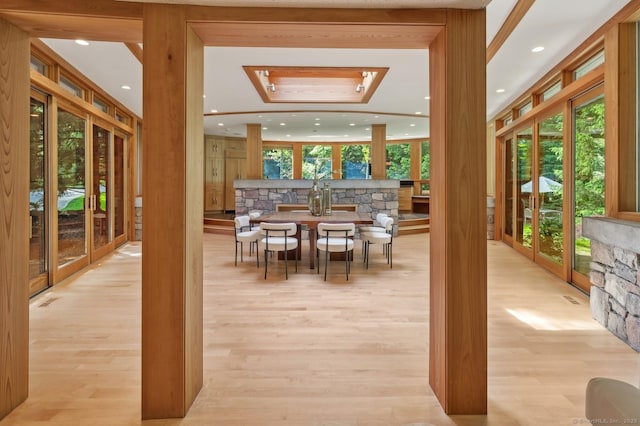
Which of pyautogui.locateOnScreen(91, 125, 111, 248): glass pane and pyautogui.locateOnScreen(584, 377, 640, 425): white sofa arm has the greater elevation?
pyautogui.locateOnScreen(91, 125, 111, 248): glass pane

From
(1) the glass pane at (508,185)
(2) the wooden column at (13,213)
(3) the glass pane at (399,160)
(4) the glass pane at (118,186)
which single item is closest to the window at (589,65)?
(1) the glass pane at (508,185)

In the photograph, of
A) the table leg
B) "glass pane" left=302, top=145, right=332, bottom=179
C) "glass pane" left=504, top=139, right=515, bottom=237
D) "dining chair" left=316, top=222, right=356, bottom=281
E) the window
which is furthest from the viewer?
"glass pane" left=302, top=145, right=332, bottom=179

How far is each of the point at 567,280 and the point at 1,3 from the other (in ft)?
18.5

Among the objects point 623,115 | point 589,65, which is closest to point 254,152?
point 589,65

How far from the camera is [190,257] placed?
1889 millimetres

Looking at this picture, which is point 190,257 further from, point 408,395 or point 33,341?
point 33,341

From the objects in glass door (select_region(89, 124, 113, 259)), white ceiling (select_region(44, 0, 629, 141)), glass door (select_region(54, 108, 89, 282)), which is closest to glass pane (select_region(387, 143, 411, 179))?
white ceiling (select_region(44, 0, 629, 141))

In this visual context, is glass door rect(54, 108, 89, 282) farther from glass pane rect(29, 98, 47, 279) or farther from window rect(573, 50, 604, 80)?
window rect(573, 50, 604, 80)

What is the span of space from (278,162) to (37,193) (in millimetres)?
9085

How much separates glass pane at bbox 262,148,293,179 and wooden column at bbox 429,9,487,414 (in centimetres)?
1118

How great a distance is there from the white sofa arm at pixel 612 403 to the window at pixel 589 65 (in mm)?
3881

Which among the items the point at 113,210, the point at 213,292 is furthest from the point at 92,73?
the point at 213,292

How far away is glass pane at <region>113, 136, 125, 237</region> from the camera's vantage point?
668 centimetres

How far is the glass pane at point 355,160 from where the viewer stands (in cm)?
1301
